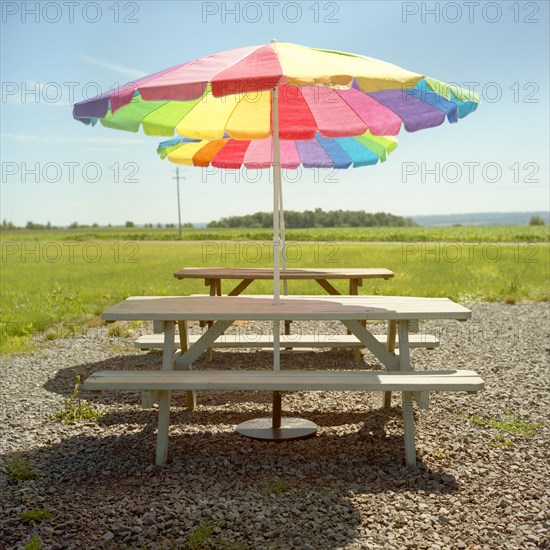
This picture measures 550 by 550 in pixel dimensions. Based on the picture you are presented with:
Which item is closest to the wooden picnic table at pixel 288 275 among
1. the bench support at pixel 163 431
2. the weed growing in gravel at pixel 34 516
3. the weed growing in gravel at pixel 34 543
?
the bench support at pixel 163 431

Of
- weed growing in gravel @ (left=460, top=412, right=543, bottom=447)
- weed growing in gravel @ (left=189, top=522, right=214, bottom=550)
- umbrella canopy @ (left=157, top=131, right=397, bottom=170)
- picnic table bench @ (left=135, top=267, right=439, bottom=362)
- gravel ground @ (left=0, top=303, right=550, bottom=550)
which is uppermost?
umbrella canopy @ (left=157, top=131, right=397, bottom=170)

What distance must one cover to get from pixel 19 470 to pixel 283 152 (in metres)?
4.71

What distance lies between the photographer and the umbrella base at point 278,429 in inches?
190

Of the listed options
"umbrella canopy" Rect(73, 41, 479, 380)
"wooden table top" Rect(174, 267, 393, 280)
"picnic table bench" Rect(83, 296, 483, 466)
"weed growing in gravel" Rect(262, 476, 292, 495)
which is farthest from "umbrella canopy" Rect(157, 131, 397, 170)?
"weed growing in gravel" Rect(262, 476, 292, 495)

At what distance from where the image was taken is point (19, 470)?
4105 millimetres

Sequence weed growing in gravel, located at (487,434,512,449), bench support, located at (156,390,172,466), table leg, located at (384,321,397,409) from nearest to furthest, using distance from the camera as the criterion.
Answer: bench support, located at (156,390,172,466), weed growing in gravel, located at (487,434,512,449), table leg, located at (384,321,397,409)

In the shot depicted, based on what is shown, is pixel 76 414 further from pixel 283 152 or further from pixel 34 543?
pixel 283 152

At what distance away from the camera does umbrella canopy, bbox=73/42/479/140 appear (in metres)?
3.95

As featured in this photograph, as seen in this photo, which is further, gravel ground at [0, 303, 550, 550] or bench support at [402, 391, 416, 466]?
bench support at [402, 391, 416, 466]

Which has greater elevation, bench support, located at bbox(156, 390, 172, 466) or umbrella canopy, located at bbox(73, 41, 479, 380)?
umbrella canopy, located at bbox(73, 41, 479, 380)

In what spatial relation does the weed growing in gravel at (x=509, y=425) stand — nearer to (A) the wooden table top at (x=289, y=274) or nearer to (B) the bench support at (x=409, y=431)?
(B) the bench support at (x=409, y=431)

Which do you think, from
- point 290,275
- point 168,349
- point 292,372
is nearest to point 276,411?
point 292,372

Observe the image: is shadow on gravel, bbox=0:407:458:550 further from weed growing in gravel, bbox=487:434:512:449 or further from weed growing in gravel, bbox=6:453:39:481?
weed growing in gravel, bbox=487:434:512:449

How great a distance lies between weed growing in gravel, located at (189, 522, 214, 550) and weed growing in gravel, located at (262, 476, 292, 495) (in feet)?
1.82
